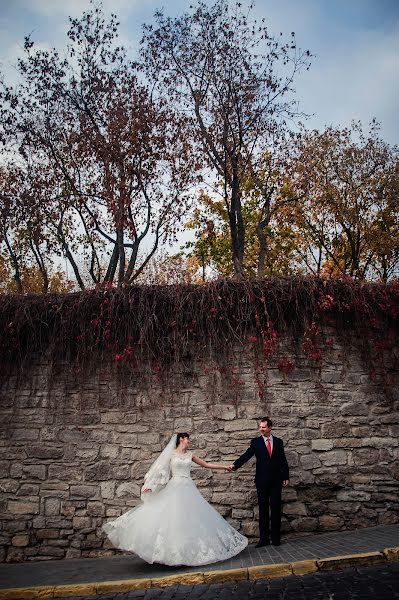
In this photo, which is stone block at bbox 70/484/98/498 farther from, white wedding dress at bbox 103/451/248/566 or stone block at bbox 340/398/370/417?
stone block at bbox 340/398/370/417

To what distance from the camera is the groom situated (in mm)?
6621

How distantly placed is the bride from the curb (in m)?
0.39

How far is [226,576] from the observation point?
5.16 metres

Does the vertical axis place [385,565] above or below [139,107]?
below

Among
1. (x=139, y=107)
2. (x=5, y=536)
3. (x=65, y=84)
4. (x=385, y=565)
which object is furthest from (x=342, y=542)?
(x=65, y=84)

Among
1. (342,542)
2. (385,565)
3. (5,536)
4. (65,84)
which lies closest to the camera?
(385,565)

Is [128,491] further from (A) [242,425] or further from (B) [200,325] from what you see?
(B) [200,325]

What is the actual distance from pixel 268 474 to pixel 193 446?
125 centimetres

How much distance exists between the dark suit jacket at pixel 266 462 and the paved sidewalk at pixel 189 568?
33.8 inches

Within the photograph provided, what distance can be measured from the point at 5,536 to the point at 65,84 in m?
11.1

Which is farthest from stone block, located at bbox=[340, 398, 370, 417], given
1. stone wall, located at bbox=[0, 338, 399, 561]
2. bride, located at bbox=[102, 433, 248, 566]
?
bride, located at bbox=[102, 433, 248, 566]

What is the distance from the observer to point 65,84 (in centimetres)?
1315

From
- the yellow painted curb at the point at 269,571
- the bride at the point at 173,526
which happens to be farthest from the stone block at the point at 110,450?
→ the yellow painted curb at the point at 269,571

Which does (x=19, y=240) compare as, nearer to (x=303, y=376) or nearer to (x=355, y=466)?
(x=303, y=376)
